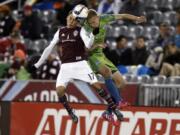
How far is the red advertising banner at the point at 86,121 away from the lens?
17156 mm

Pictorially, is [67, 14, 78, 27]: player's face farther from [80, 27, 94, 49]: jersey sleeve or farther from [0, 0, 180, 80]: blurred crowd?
[0, 0, 180, 80]: blurred crowd

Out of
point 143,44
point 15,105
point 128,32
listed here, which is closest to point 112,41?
point 128,32

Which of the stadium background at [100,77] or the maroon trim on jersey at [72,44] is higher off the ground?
the maroon trim on jersey at [72,44]

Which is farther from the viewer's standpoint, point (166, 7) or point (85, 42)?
point (166, 7)

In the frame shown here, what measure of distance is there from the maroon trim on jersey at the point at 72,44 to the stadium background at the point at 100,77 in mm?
1168

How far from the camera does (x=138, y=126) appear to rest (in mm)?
17266

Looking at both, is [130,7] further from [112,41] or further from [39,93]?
[39,93]

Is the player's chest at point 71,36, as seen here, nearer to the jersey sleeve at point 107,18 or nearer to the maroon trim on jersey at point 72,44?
the maroon trim on jersey at point 72,44

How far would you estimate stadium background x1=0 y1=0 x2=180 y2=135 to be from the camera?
1752 cm

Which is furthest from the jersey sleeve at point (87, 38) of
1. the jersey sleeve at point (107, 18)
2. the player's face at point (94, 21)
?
the jersey sleeve at point (107, 18)

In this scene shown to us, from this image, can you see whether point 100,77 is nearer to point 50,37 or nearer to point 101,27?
point 101,27

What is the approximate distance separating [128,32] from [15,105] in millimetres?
6177

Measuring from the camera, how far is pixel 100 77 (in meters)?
20.6

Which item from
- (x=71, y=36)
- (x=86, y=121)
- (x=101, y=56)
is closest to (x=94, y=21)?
(x=71, y=36)
